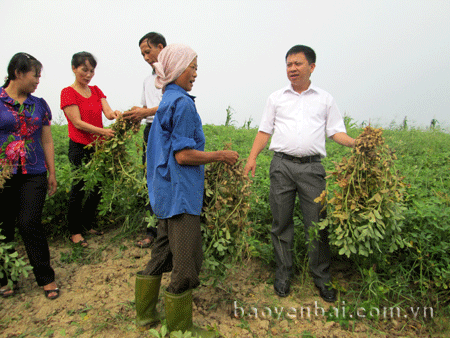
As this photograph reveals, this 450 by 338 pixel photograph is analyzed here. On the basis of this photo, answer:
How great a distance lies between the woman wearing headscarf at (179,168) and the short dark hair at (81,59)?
66.2 inches

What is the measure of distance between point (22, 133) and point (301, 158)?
8.22 ft

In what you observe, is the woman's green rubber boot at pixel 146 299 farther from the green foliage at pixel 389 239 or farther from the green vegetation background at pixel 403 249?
the green vegetation background at pixel 403 249

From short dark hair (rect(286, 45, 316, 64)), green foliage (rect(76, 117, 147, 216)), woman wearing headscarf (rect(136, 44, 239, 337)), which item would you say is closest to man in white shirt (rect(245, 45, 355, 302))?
short dark hair (rect(286, 45, 316, 64))

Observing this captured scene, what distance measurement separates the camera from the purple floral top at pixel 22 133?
9.36 ft

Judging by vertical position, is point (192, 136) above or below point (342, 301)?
above

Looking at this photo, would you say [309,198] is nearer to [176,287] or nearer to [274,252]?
[274,252]

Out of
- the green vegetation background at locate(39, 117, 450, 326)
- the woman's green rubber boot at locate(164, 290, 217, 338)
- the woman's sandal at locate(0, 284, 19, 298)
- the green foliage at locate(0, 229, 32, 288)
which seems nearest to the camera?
the woman's green rubber boot at locate(164, 290, 217, 338)

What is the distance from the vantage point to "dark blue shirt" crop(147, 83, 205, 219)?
82.4 inches

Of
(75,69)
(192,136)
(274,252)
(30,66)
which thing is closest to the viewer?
(192,136)

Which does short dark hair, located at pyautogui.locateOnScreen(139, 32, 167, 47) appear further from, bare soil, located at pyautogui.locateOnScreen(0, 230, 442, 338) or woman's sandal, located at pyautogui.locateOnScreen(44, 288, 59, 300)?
woman's sandal, located at pyautogui.locateOnScreen(44, 288, 59, 300)

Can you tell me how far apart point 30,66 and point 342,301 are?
346 centimetres

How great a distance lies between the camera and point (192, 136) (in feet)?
7.09

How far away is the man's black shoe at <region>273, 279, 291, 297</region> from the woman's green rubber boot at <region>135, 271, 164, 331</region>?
1.13 meters

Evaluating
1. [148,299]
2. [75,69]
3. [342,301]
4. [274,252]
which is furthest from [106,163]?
[342,301]
